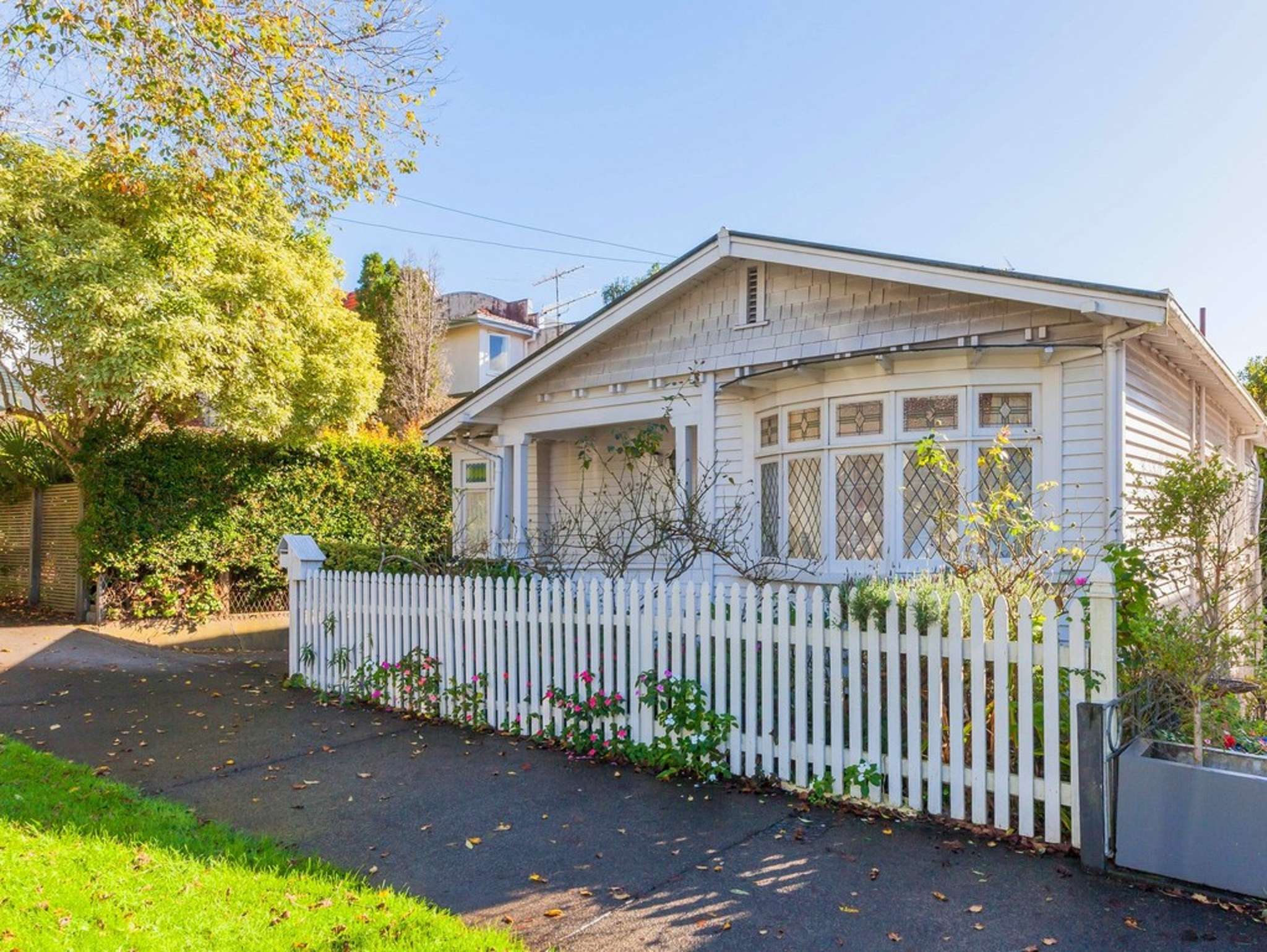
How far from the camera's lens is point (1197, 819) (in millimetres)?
3654

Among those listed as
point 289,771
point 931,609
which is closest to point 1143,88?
point 931,609

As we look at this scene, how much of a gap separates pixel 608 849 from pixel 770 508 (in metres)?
5.81

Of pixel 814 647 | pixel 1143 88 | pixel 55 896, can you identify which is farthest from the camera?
pixel 1143 88

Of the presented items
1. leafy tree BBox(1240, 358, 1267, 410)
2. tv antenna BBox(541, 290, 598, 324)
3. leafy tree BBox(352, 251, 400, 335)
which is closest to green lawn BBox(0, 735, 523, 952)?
leafy tree BBox(352, 251, 400, 335)

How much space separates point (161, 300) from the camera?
10.6 m

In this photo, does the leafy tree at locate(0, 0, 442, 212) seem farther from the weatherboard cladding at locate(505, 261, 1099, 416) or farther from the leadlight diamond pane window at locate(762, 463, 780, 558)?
the leadlight diamond pane window at locate(762, 463, 780, 558)

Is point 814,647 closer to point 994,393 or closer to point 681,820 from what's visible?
point 681,820

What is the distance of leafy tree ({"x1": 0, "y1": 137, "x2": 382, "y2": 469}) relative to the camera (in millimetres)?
10133

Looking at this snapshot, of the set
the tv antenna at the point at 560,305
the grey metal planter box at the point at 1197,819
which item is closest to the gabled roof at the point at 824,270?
the grey metal planter box at the point at 1197,819

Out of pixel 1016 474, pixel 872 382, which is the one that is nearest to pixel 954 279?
pixel 872 382

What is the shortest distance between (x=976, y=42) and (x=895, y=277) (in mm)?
4087

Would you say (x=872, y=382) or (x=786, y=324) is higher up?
(x=786, y=324)

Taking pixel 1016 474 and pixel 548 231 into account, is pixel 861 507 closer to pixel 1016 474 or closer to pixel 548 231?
pixel 1016 474

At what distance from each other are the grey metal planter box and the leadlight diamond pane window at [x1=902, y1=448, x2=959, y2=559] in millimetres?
3974
